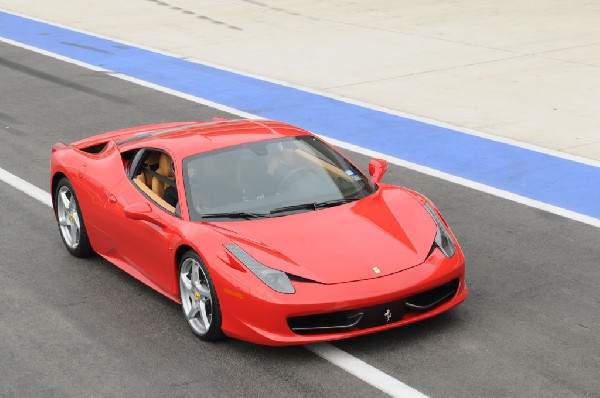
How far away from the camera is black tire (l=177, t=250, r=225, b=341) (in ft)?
27.1

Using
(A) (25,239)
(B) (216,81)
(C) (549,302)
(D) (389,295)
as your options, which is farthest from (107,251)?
(B) (216,81)

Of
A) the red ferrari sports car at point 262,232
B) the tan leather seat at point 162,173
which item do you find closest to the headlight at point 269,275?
the red ferrari sports car at point 262,232

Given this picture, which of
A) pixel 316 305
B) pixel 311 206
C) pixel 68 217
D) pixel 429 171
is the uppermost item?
pixel 311 206

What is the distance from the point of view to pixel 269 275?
8.04m

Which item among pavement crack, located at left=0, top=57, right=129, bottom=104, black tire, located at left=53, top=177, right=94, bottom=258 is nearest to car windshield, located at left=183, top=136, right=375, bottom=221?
black tire, located at left=53, top=177, right=94, bottom=258

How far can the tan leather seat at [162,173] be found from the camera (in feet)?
31.1

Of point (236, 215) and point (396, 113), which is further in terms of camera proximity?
point (396, 113)

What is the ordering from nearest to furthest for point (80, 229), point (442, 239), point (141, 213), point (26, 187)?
point (442, 239)
point (141, 213)
point (80, 229)
point (26, 187)

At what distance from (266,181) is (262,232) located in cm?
74

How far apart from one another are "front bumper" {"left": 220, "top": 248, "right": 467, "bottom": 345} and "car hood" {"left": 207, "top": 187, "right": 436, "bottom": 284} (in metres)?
0.09

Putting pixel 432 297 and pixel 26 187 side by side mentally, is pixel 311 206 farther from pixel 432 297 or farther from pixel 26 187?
pixel 26 187

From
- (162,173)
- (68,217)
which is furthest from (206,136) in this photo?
(68,217)

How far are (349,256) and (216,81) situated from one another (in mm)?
11157

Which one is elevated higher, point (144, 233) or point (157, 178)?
point (157, 178)
